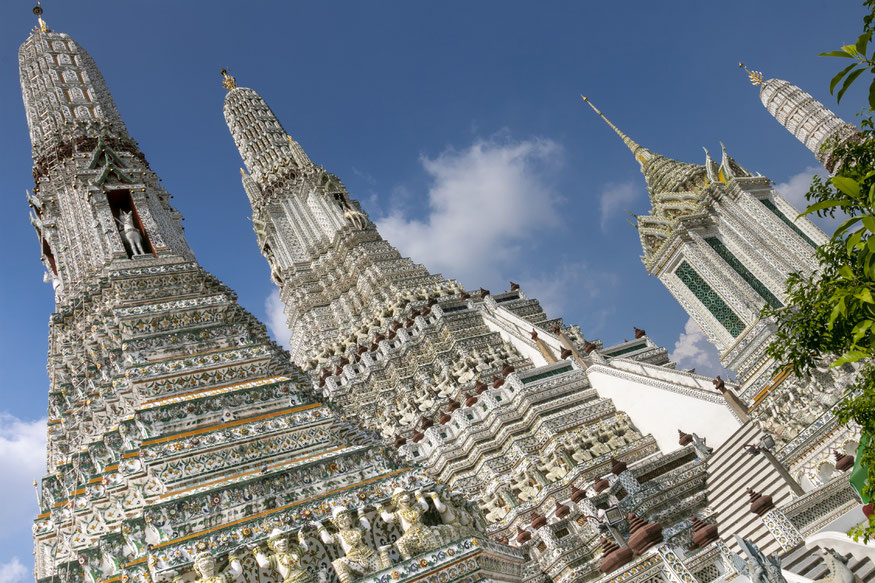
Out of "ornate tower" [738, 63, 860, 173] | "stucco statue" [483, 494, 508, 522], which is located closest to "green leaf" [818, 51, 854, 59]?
"stucco statue" [483, 494, 508, 522]

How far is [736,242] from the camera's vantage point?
24.4 meters

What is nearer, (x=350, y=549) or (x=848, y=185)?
(x=848, y=185)

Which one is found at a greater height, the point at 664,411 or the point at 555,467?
the point at 555,467

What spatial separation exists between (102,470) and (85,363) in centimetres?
339

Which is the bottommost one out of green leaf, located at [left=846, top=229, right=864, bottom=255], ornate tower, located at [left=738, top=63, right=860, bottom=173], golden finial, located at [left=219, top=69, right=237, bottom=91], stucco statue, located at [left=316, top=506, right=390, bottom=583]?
green leaf, located at [left=846, top=229, right=864, bottom=255]

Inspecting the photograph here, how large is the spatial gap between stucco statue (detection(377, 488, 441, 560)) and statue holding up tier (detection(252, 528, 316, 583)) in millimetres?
865

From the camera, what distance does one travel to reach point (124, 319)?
964cm

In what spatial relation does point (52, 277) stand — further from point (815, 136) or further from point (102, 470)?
point (815, 136)

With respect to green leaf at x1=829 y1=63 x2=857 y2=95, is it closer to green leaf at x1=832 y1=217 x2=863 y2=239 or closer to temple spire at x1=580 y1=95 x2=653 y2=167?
green leaf at x1=832 y1=217 x2=863 y2=239

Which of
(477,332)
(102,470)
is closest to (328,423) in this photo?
(102,470)

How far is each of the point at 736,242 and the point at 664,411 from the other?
376 inches

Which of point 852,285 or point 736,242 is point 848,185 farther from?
point 736,242

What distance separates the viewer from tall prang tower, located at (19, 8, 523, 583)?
21.2 ft

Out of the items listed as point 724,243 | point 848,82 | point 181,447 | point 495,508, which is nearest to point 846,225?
point 848,82
